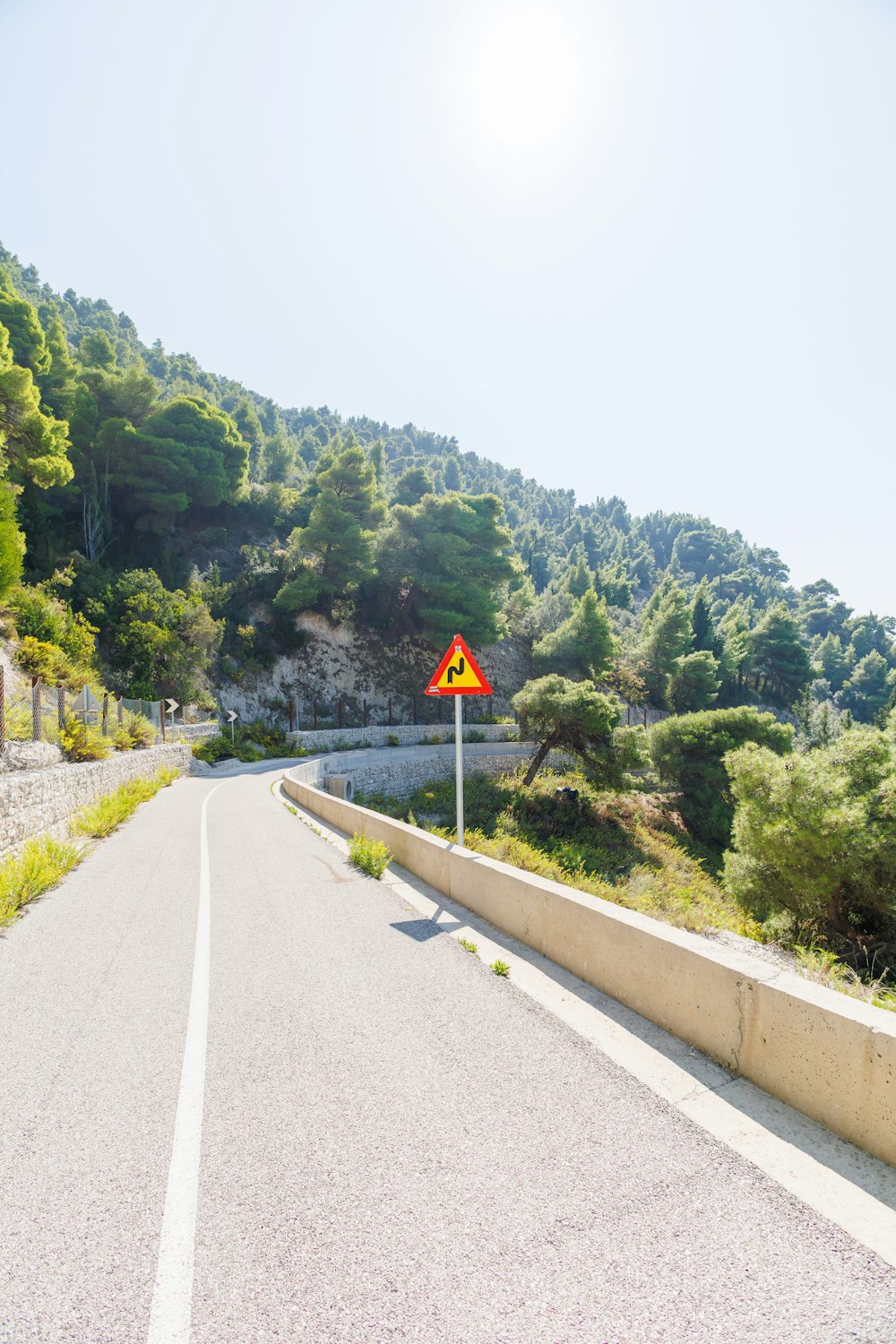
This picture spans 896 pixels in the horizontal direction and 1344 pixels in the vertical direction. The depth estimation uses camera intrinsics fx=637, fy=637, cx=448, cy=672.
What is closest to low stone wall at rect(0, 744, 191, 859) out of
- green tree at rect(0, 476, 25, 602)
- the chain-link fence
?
the chain-link fence

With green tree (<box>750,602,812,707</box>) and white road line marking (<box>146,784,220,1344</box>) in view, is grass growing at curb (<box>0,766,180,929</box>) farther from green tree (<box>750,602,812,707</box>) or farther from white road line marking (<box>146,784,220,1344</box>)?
green tree (<box>750,602,812,707</box>)

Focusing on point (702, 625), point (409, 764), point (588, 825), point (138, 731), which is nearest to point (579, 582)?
point (702, 625)

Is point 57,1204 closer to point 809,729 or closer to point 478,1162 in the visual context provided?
point 478,1162

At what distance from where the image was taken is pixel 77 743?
48.4ft

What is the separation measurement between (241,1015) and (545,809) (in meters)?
29.5

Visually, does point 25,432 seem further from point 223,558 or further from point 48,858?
point 223,558

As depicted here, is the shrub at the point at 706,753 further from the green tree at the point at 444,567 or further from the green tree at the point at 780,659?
the green tree at the point at 780,659

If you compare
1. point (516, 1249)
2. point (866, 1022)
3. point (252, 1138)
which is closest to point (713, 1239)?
point (516, 1249)

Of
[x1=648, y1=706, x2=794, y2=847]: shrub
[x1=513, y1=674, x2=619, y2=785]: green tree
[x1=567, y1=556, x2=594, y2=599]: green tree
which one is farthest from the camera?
[x1=567, y1=556, x2=594, y2=599]: green tree

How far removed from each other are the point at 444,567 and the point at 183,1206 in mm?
52376

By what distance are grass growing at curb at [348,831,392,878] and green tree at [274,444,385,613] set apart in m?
39.8

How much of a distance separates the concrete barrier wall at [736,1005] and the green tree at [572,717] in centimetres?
2667

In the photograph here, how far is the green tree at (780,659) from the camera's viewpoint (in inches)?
3140

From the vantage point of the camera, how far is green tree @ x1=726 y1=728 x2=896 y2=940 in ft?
47.6
